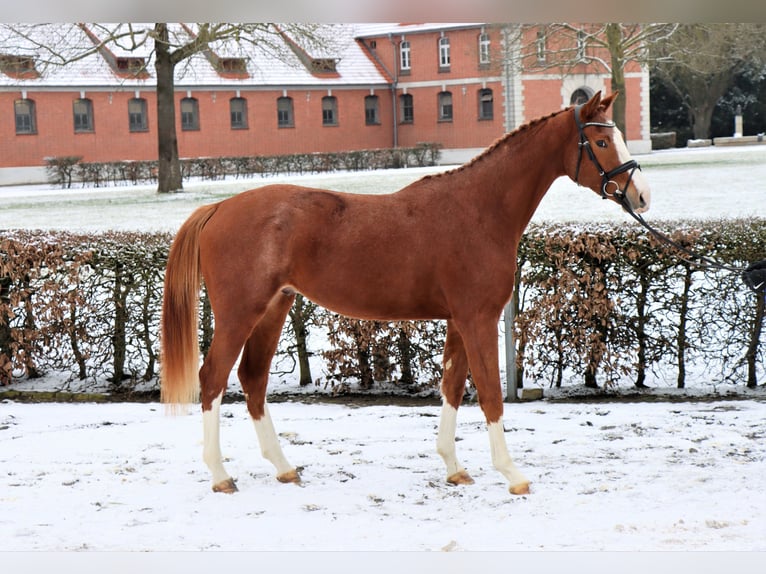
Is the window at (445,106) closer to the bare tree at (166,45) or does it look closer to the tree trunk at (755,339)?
the bare tree at (166,45)

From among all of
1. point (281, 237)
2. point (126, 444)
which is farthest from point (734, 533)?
point (126, 444)

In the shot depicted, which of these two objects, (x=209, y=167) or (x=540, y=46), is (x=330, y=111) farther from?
(x=540, y=46)

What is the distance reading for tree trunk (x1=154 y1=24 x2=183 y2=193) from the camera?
14508 millimetres

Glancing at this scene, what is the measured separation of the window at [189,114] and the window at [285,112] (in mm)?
1535

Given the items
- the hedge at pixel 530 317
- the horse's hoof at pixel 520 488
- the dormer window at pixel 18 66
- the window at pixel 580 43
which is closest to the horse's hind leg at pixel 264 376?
the horse's hoof at pixel 520 488

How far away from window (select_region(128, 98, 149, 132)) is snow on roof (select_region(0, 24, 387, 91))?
0.99 feet

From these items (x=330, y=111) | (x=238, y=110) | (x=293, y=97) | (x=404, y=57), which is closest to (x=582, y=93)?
(x=404, y=57)

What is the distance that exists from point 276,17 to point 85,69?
46.6 feet

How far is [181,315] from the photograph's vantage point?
14.6 ft

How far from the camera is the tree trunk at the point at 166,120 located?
47.6ft

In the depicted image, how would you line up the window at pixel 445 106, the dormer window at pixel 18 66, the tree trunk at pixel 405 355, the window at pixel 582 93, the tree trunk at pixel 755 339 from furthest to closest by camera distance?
the window at pixel 445 106 → the window at pixel 582 93 → the dormer window at pixel 18 66 → the tree trunk at pixel 405 355 → the tree trunk at pixel 755 339

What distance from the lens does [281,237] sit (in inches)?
169

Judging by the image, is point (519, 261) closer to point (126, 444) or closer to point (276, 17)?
point (276, 17)

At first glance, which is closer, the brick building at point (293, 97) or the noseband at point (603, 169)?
the noseband at point (603, 169)
